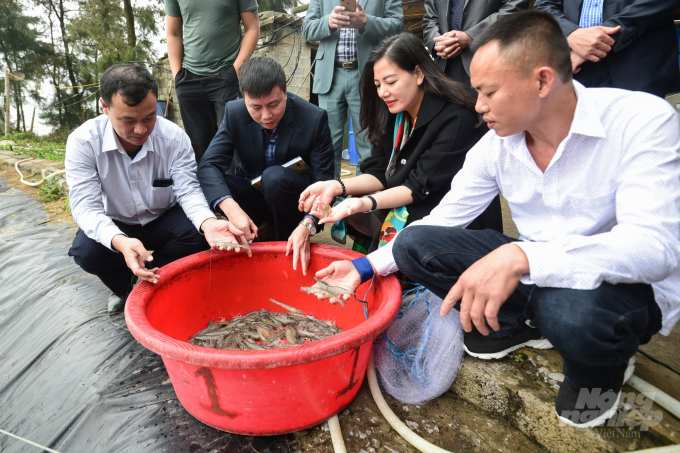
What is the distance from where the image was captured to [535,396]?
147cm

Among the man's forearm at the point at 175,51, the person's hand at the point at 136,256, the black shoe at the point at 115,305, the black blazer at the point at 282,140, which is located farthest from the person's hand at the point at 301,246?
the man's forearm at the point at 175,51

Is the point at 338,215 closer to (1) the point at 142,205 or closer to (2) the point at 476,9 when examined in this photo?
(1) the point at 142,205

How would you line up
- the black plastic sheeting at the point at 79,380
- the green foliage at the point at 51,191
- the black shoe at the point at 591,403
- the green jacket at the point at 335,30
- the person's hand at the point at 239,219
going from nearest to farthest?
the black shoe at the point at 591,403
the black plastic sheeting at the point at 79,380
the person's hand at the point at 239,219
the green jacket at the point at 335,30
the green foliage at the point at 51,191

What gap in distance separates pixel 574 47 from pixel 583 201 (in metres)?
1.05

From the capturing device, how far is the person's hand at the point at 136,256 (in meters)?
1.68

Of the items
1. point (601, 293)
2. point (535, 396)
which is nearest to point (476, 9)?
point (601, 293)

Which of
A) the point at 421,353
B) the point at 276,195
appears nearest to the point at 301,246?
the point at 276,195

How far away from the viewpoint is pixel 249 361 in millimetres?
1180

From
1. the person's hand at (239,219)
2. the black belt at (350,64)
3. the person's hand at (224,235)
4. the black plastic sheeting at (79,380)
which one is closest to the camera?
the black plastic sheeting at (79,380)

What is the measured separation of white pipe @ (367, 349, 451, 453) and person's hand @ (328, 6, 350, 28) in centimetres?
242

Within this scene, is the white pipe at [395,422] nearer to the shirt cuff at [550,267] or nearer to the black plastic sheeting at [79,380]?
the black plastic sheeting at [79,380]

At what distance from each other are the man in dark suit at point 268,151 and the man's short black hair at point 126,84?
1.75ft

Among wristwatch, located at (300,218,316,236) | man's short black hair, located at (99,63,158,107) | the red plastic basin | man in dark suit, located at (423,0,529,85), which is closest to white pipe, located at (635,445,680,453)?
the red plastic basin

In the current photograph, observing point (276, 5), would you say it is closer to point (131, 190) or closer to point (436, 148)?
point (131, 190)
